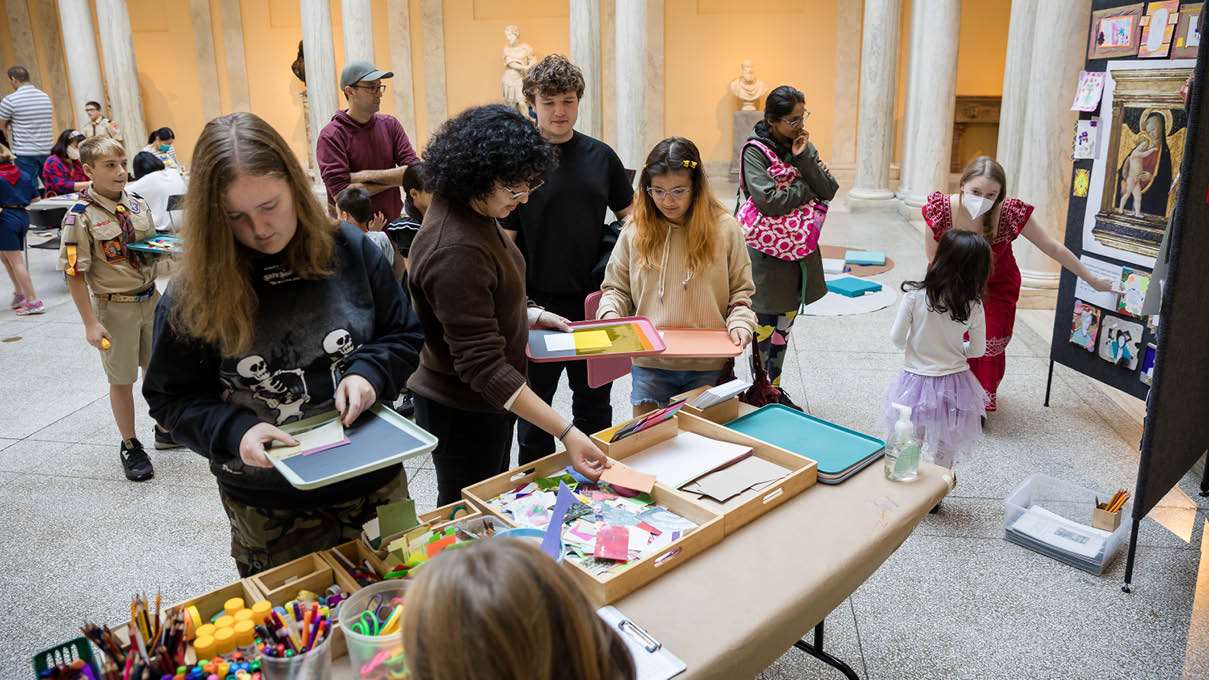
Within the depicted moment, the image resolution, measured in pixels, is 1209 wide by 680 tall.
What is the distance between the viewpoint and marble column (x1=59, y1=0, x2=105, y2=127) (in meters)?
12.4

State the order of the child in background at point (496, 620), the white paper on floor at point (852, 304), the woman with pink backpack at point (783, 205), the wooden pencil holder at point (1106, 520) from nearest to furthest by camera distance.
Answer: the child in background at point (496, 620), the wooden pencil holder at point (1106, 520), the woman with pink backpack at point (783, 205), the white paper on floor at point (852, 304)

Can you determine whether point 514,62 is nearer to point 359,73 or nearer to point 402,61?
point 402,61

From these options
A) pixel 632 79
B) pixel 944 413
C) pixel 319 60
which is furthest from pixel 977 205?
pixel 319 60

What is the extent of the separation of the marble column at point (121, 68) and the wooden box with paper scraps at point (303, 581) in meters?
13.1

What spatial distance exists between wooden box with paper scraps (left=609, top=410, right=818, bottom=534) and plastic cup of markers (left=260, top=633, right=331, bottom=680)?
0.94 metres

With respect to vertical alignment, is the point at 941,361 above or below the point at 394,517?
below

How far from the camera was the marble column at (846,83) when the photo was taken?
48.4 ft

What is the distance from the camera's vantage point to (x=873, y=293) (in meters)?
7.75

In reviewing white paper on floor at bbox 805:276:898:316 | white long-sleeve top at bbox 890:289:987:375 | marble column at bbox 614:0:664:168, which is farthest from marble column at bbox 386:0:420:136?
white long-sleeve top at bbox 890:289:987:375

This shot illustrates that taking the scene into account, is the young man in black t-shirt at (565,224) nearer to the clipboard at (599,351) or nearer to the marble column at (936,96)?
the clipboard at (599,351)

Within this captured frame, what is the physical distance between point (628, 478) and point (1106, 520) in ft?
8.22

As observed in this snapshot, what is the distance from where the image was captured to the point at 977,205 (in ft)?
13.7

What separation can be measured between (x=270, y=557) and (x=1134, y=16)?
4639 mm

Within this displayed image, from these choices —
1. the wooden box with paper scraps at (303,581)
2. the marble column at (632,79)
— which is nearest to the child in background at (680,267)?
the wooden box with paper scraps at (303,581)
